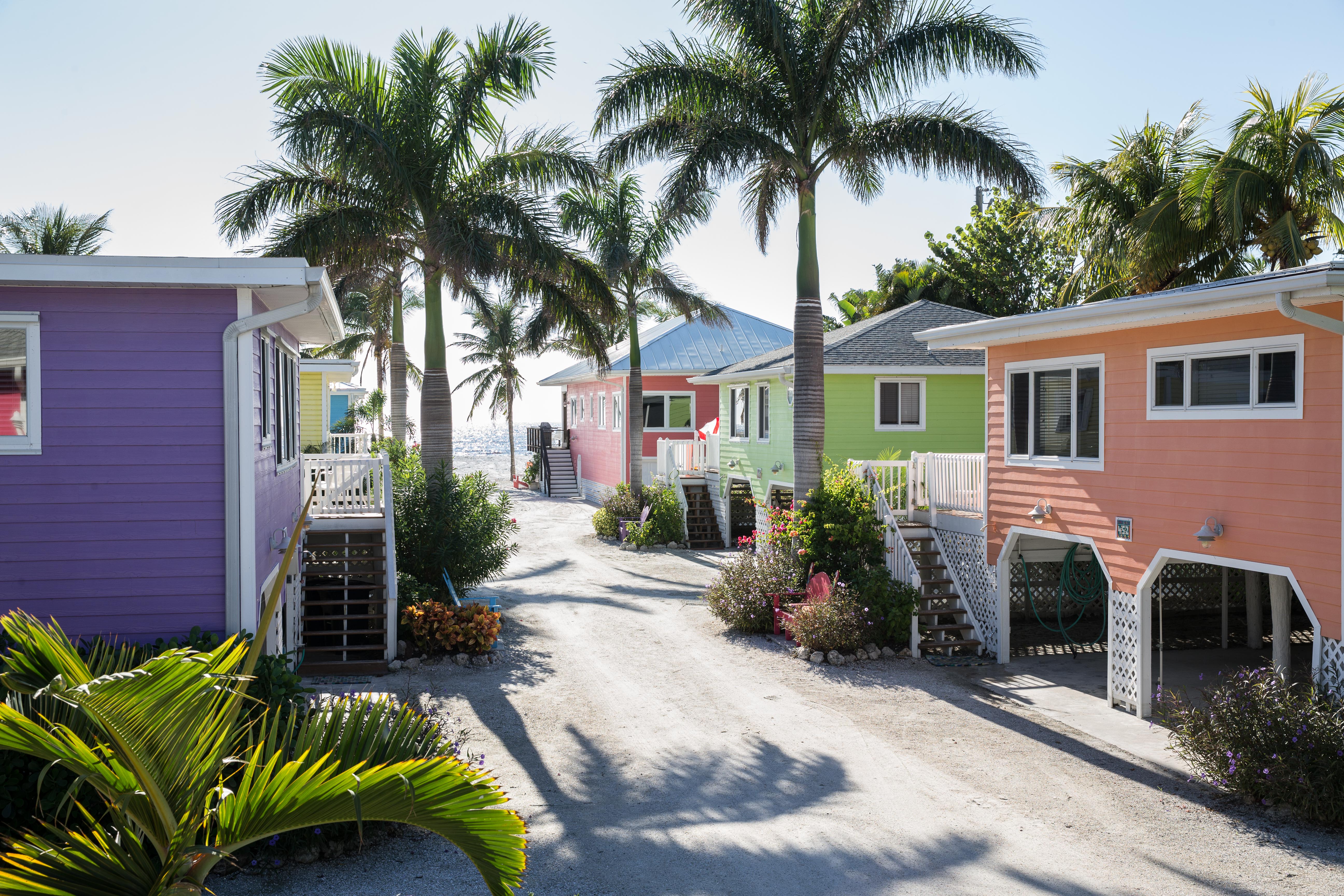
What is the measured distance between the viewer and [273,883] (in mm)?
6566

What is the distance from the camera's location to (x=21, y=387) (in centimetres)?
846

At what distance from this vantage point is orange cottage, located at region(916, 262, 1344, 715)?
8727 millimetres

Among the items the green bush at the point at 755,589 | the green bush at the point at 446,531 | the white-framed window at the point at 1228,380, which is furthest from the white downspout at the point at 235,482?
the white-framed window at the point at 1228,380

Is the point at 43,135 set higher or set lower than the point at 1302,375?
higher

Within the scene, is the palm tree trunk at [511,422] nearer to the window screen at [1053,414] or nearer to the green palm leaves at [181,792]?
the window screen at [1053,414]

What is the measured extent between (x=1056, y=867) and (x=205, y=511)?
8.08 meters

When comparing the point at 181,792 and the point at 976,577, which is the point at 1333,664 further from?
the point at 181,792

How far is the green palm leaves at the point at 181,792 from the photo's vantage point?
3.78 m

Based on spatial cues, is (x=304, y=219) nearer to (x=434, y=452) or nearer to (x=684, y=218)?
(x=434, y=452)

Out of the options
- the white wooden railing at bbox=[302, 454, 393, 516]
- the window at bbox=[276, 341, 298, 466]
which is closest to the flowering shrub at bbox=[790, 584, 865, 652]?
the white wooden railing at bbox=[302, 454, 393, 516]

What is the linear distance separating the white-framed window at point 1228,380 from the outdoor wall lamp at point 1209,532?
3.71 ft

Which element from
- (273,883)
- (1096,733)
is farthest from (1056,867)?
(273,883)

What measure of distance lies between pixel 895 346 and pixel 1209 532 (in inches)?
453

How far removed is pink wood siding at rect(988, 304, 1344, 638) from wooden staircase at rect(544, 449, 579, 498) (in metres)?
28.2
